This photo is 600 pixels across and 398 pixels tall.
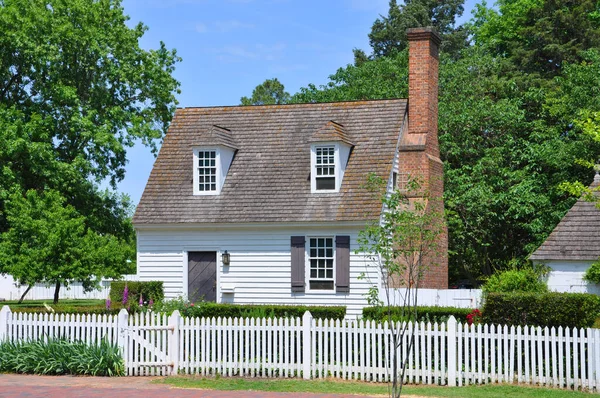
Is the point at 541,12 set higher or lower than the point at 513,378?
higher

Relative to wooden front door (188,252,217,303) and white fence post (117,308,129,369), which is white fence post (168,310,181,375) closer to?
white fence post (117,308,129,369)

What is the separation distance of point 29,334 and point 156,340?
105 inches

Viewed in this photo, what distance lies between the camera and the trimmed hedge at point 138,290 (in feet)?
81.6

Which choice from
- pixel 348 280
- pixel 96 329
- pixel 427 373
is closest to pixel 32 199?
pixel 348 280

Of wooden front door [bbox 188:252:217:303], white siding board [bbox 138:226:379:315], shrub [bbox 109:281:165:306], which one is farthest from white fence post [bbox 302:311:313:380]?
wooden front door [bbox 188:252:217:303]

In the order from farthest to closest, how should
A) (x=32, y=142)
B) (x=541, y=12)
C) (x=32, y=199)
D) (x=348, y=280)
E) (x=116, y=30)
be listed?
(x=541, y=12), (x=116, y=30), (x=32, y=142), (x=32, y=199), (x=348, y=280)

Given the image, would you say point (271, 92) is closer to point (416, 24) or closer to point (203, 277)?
point (416, 24)

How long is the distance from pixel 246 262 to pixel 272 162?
3.35 m

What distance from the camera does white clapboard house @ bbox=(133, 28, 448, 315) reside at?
26062 millimetres

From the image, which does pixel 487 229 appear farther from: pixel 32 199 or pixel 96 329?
pixel 96 329

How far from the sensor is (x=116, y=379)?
54.1 feet

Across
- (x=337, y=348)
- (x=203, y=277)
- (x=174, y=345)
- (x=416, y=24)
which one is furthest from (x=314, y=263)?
(x=416, y=24)

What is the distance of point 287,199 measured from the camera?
2675 centimetres

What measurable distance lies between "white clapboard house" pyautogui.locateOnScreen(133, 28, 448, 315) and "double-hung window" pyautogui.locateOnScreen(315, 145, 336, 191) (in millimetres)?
30
